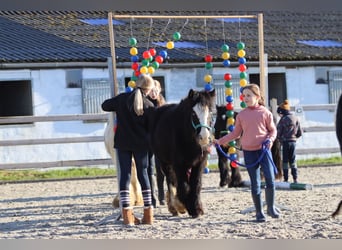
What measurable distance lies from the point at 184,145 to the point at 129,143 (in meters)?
0.77

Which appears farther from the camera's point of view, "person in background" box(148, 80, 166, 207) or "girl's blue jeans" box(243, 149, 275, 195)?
"person in background" box(148, 80, 166, 207)

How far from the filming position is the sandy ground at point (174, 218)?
290 inches

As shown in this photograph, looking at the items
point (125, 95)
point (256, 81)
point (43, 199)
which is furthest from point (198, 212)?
point (256, 81)

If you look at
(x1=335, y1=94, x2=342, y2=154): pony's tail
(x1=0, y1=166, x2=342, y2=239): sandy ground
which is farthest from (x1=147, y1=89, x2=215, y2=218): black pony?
(x1=335, y1=94, x2=342, y2=154): pony's tail

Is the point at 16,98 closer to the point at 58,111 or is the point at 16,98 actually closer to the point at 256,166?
the point at 58,111

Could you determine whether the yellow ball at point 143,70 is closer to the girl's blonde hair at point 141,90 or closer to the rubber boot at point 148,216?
the girl's blonde hair at point 141,90

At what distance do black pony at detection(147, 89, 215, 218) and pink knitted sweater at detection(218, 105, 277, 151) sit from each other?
1.35 ft

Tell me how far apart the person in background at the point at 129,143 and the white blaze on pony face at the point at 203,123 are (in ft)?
1.90

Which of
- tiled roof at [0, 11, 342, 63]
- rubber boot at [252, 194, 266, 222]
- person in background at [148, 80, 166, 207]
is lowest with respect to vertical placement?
rubber boot at [252, 194, 266, 222]

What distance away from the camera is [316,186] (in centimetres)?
1234

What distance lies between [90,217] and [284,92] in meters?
13.1

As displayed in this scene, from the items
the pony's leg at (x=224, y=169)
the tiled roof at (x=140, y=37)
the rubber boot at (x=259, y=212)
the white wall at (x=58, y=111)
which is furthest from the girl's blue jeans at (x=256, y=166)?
the white wall at (x=58, y=111)

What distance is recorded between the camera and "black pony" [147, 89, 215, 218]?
8.41m

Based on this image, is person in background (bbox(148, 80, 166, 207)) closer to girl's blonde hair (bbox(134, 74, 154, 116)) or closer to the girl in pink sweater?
girl's blonde hair (bbox(134, 74, 154, 116))
